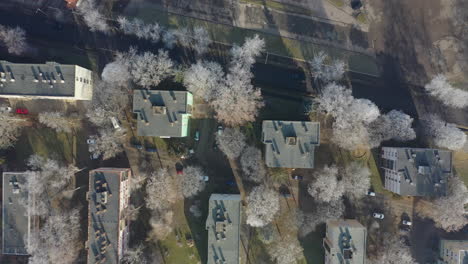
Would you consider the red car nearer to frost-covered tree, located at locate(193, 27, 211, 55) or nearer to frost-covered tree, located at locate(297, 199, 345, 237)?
frost-covered tree, located at locate(193, 27, 211, 55)

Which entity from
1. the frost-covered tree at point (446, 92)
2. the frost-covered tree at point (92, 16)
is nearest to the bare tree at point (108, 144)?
the frost-covered tree at point (92, 16)

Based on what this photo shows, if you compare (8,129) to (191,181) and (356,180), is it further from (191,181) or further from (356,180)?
(356,180)

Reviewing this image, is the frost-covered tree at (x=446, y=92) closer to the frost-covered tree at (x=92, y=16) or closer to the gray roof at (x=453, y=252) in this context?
the gray roof at (x=453, y=252)

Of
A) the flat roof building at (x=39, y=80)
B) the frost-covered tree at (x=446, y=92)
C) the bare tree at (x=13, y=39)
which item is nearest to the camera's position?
the flat roof building at (x=39, y=80)

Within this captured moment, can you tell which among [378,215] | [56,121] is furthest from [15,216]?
[378,215]

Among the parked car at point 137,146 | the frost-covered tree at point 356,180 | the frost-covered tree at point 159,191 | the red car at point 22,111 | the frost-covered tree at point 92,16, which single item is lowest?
the frost-covered tree at point 159,191

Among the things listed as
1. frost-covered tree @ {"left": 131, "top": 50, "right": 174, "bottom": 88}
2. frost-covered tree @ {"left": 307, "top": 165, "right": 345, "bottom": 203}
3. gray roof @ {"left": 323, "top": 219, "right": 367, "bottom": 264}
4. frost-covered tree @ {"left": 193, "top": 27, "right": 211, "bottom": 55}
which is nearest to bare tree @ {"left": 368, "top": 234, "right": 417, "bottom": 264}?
gray roof @ {"left": 323, "top": 219, "right": 367, "bottom": 264}
